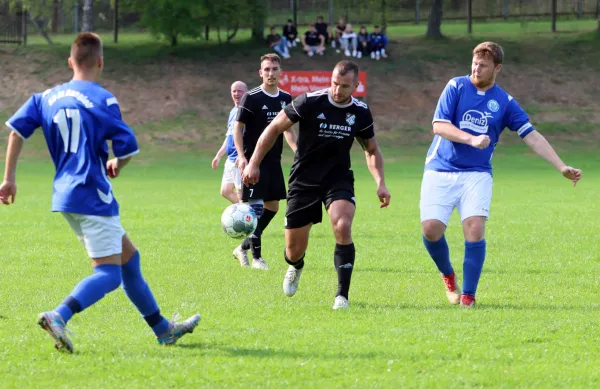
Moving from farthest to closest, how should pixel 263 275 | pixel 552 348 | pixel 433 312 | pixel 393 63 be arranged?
pixel 393 63 → pixel 263 275 → pixel 433 312 → pixel 552 348

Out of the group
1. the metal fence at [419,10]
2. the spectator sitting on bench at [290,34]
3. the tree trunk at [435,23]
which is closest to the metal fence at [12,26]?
the spectator sitting on bench at [290,34]

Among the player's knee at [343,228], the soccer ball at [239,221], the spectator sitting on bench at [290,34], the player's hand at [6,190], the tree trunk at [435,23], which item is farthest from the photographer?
the tree trunk at [435,23]

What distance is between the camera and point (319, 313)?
7.63 m

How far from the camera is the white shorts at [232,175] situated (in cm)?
1141

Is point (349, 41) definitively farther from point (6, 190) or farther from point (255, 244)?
point (6, 190)

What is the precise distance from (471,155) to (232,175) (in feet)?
16.1

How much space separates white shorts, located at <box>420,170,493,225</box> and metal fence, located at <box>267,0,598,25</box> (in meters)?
38.1

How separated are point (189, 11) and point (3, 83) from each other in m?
8.00

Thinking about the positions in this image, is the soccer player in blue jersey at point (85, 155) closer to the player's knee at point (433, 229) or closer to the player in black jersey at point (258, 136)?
the player's knee at point (433, 229)

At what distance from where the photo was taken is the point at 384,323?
7.20 m

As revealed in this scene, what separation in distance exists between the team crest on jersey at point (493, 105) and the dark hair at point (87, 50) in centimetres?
350

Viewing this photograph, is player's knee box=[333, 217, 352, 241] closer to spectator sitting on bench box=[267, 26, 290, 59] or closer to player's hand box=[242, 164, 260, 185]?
player's hand box=[242, 164, 260, 185]

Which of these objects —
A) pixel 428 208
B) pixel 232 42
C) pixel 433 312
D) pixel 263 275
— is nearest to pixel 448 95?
pixel 428 208

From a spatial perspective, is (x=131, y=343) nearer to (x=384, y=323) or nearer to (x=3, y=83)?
(x=384, y=323)
